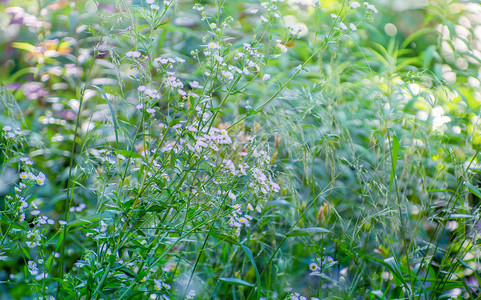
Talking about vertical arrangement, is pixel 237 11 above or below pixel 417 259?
above

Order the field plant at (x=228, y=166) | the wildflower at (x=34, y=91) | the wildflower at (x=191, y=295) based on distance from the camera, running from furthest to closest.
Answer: the wildflower at (x=34, y=91), the wildflower at (x=191, y=295), the field plant at (x=228, y=166)

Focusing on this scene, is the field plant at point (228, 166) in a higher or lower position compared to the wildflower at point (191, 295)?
higher

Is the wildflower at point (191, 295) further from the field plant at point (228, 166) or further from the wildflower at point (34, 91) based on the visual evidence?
the wildflower at point (34, 91)

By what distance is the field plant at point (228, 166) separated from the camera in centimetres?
105

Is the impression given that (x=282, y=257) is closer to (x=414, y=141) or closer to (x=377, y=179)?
(x=377, y=179)

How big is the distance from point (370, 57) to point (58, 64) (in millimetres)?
1551

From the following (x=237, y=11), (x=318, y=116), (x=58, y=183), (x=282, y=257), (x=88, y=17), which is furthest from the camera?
(x=237, y=11)

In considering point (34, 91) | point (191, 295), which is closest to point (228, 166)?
point (191, 295)

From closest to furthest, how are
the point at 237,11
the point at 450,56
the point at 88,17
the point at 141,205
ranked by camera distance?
the point at 141,205 → the point at 88,17 → the point at 237,11 → the point at 450,56

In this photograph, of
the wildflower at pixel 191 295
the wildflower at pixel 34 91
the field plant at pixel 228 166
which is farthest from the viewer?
the wildflower at pixel 34 91

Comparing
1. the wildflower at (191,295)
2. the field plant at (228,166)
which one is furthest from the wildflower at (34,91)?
the wildflower at (191,295)

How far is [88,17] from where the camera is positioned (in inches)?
80.4

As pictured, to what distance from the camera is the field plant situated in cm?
105

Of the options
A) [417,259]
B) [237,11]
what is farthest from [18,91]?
[417,259]
